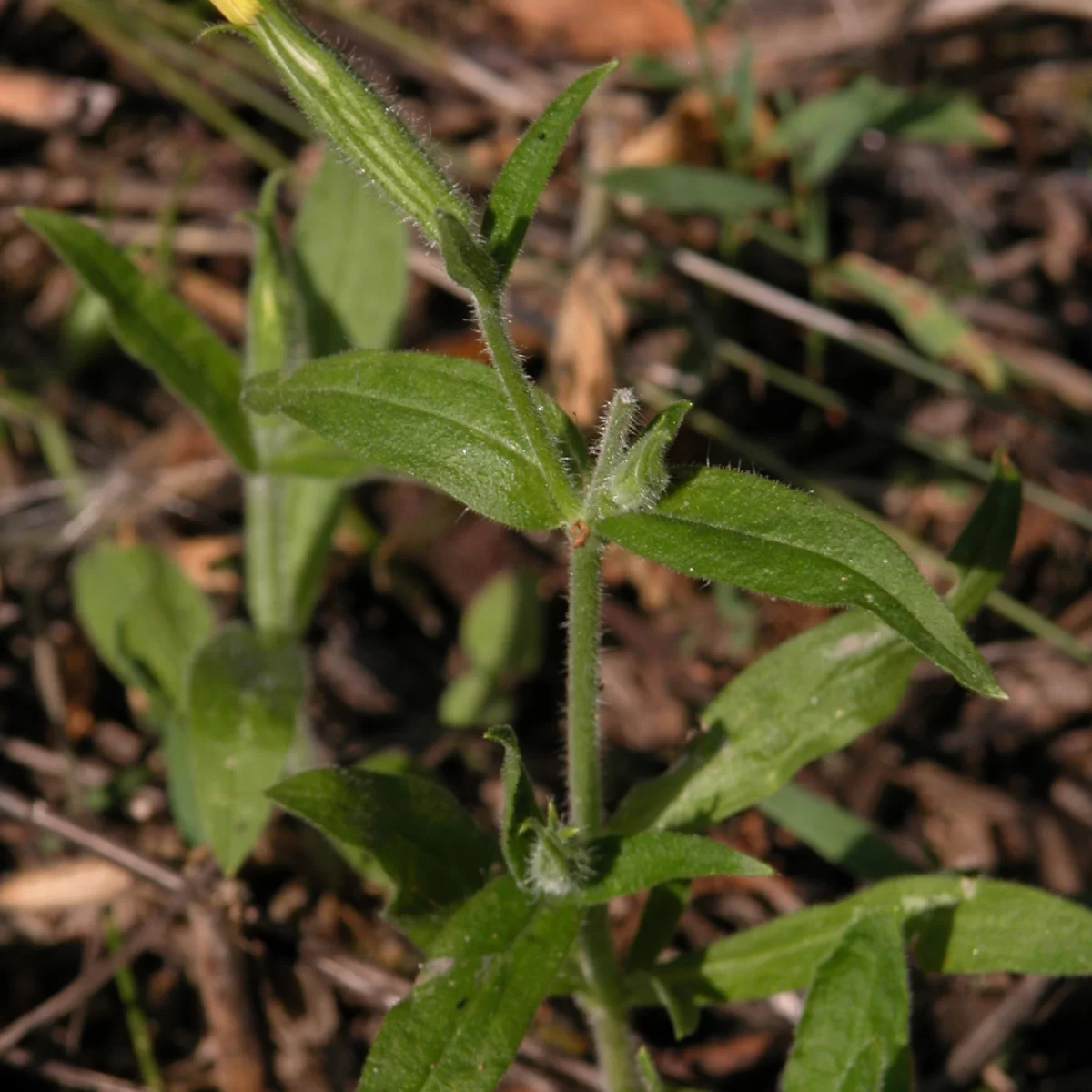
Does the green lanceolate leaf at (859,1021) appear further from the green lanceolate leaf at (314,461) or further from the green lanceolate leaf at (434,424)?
the green lanceolate leaf at (314,461)

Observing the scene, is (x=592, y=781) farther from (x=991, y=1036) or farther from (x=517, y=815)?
(x=991, y=1036)

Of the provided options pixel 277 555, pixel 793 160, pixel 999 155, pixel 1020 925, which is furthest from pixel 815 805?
pixel 999 155

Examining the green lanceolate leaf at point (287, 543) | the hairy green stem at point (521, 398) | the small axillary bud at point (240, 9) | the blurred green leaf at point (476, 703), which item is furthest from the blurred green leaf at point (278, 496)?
the hairy green stem at point (521, 398)

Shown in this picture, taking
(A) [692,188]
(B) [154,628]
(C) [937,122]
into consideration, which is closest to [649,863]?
(B) [154,628]

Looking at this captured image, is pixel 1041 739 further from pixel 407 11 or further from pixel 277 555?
pixel 407 11

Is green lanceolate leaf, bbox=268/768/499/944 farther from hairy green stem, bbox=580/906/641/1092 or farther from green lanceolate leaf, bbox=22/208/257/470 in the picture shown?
green lanceolate leaf, bbox=22/208/257/470
